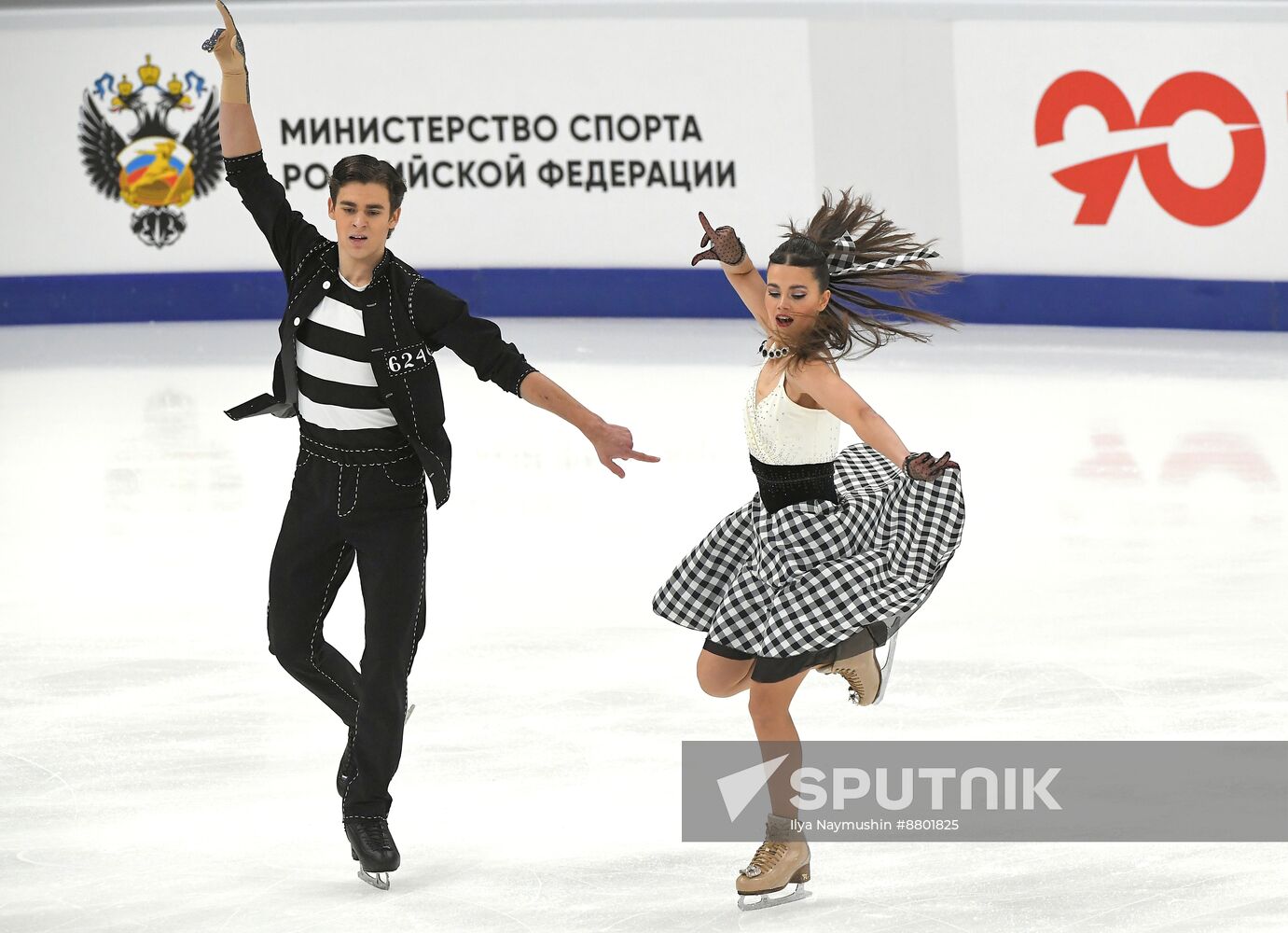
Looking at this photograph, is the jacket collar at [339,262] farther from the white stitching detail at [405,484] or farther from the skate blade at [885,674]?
the skate blade at [885,674]

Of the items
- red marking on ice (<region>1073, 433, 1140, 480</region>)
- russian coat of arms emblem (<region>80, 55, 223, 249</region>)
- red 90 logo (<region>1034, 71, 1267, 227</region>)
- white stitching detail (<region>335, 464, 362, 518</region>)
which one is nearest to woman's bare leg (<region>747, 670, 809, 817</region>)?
white stitching detail (<region>335, 464, 362, 518</region>)

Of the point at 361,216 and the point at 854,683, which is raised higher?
the point at 361,216

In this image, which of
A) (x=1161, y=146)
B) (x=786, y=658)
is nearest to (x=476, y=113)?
(x=1161, y=146)

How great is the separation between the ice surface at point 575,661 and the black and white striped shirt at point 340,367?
3.11 feet

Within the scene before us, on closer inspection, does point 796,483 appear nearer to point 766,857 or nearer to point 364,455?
point 766,857

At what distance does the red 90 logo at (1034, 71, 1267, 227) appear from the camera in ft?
36.9

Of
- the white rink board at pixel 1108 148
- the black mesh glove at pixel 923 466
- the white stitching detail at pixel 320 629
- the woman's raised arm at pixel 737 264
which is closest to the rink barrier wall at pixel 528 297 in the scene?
the white rink board at pixel 1108 148

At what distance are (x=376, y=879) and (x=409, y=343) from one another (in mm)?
1078

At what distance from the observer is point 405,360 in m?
3.83

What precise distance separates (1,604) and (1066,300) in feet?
25.0

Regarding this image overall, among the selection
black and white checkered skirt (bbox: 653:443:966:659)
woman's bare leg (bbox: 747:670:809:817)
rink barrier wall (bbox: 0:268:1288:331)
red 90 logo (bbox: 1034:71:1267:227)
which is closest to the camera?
A: black and white checkered skirt (bbox: 653:443:966:659)

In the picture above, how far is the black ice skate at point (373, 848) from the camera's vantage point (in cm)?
387

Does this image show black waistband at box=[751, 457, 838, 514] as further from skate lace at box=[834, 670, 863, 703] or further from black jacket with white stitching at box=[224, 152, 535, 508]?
black jacket with white stitching at box=[224, 152, 535, 508]

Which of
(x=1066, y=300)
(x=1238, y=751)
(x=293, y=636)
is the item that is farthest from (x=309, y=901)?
(x=1066, y=300)
